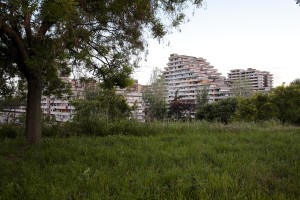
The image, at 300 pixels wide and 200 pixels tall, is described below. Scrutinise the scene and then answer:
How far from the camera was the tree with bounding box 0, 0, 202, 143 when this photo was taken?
651 cm

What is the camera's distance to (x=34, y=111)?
8.56 metres

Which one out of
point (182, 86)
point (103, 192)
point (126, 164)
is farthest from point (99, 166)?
point (182, 86)

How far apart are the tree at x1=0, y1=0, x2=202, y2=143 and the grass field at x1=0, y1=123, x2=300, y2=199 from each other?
2070 mm

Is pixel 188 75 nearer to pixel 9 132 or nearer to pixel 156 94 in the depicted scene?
pixel 156 94

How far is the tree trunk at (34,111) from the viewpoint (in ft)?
28.0

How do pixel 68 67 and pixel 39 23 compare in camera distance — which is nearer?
pixel 39 23

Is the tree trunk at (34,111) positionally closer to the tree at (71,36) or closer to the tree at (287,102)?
the tree at (71,36)

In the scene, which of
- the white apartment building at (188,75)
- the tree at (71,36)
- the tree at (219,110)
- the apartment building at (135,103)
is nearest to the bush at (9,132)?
the tree at (71,36)

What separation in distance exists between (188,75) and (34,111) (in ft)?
454

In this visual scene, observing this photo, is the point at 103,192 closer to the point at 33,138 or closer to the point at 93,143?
the point at 93,143

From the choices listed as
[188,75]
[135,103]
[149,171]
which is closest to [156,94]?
[135,103]

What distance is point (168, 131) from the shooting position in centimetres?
1119

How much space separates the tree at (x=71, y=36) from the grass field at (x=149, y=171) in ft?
6.79

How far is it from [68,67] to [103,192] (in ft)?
24.5
